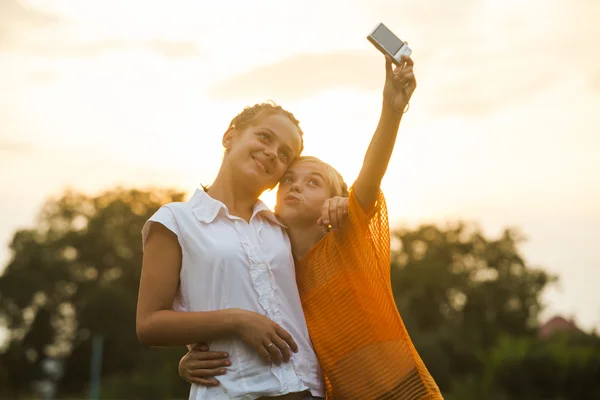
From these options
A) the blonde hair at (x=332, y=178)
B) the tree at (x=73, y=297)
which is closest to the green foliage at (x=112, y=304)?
the tree at (x=73, y=297)

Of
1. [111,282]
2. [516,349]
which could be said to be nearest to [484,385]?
[516,349]

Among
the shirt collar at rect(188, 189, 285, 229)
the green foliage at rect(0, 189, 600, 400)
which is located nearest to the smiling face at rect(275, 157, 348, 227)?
the shirt collar at rect(188, 189, 285, 229)

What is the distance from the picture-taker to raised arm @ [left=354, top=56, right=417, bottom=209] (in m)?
3.53

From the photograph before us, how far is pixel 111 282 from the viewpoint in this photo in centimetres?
4559

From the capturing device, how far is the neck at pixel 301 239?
13.0 feet

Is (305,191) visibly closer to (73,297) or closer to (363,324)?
(363,324)

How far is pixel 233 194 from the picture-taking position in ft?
12.5

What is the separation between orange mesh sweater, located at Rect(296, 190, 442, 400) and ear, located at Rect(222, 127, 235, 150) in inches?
26.3

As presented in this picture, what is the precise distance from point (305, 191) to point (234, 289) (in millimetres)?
665

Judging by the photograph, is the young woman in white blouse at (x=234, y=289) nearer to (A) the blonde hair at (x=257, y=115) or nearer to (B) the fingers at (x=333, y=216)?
(A) the blonde hair at (x=257, y=115)

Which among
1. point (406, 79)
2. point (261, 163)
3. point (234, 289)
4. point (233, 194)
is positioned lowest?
point (234, 289)

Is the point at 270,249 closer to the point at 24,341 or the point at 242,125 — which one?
the point at 242,125

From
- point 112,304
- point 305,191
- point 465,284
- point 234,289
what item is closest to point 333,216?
point 305,191

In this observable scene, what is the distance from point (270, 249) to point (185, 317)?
0.49 metres
